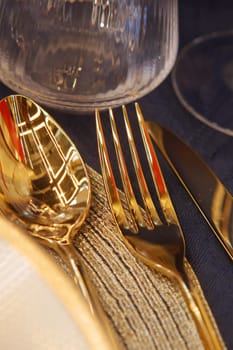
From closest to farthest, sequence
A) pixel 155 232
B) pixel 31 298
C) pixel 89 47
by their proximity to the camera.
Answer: pixel 31 298, pixel 155 232, pixel 89 47

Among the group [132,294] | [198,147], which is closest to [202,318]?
[132,294]

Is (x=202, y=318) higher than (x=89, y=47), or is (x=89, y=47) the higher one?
(x=89, y=47)

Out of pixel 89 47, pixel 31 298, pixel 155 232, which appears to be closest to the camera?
pixel 31 298

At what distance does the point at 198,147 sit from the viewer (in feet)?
1.35

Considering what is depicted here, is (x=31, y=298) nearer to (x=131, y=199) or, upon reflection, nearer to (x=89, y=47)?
(x=131, y=199)

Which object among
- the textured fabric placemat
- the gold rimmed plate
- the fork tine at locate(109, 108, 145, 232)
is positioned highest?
the gold rimmed plate

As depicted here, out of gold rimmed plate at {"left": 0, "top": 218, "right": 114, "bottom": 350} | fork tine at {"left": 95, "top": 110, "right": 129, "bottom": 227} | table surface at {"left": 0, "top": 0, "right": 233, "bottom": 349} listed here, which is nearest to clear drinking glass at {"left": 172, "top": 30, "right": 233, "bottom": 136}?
table surface at {"left": 0, "top": 0, "right": 233, "bottom": 349}

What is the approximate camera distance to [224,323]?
30 centimetres

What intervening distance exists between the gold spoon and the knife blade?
6cm

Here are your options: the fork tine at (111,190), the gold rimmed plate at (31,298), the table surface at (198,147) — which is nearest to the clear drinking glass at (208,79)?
the table surface at (198,147)

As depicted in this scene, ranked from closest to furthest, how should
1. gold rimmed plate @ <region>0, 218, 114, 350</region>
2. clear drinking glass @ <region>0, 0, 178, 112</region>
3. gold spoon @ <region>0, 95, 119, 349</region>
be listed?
gold rimmed plate @ <region>0, 218, 114, 350</region>
gold spoon @ <region>0, 95, 119, 349</region>
clear drinking glass @ <region>0, 0, 178, 112</region>

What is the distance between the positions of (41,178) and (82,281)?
7 cm

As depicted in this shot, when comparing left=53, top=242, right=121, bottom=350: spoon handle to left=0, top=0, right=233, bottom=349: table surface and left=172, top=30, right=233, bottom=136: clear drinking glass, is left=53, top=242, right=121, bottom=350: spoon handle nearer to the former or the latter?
left=0, top=0, right=233, bottom=349: table surface

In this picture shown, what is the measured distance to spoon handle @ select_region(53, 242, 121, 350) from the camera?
263 millimetres
